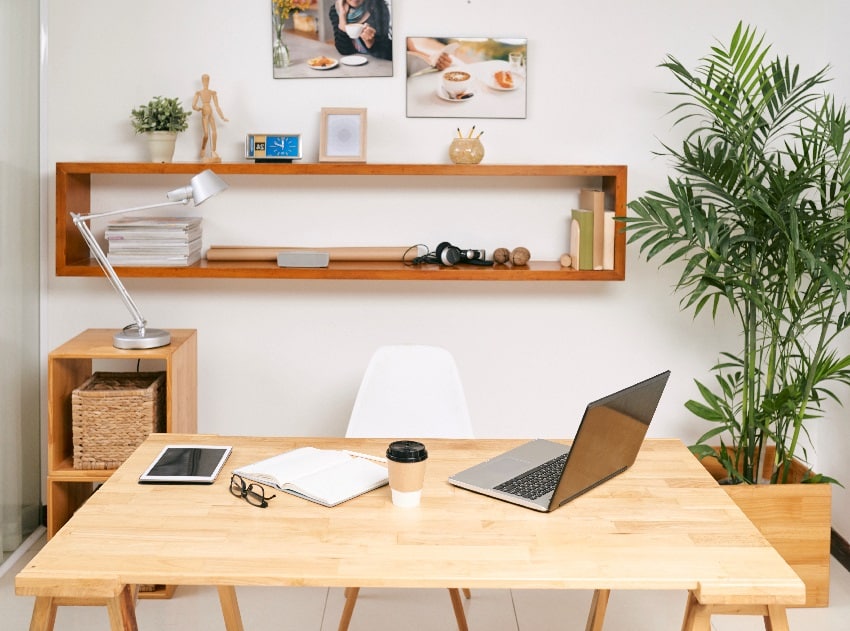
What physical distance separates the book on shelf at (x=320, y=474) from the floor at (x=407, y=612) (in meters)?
0.95

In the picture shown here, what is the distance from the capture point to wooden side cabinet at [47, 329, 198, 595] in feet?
11.0

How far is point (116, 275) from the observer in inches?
138

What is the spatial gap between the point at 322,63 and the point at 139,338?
4.10 feet

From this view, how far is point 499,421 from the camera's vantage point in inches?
159

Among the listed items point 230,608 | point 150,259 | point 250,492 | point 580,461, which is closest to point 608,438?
point 580,461

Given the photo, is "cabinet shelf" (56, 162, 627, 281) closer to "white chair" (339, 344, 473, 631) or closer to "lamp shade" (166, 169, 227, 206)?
"lamp shade" (166, 169, 227, 206)

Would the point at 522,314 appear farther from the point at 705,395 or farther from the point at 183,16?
the point at 183,16

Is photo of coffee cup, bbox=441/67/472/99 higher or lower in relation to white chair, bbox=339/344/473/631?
higher

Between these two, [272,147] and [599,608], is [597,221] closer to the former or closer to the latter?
[272,147]

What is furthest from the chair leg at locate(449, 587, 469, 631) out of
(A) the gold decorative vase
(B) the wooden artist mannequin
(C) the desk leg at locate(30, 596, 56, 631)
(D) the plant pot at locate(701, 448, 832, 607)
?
(B) the wooden artist mannequin

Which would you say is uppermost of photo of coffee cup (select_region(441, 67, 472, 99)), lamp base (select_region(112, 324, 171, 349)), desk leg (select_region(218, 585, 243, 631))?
photo of coffee cup (select_region(441, 67, 472, 99))

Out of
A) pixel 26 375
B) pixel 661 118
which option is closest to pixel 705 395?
pixel 661 118

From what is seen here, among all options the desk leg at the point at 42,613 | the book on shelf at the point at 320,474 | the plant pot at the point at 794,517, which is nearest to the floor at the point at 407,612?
the plant pot at the point at 794,517

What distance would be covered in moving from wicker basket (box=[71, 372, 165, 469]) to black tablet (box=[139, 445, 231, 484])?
2.95ft
